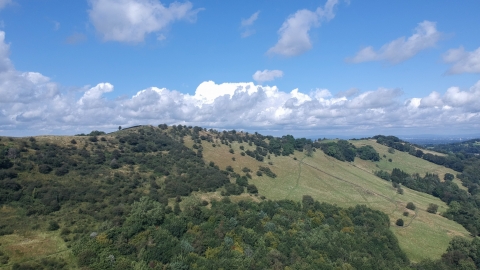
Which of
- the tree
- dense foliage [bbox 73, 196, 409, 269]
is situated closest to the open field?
the tree

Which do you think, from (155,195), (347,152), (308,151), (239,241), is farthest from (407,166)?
(155,195)

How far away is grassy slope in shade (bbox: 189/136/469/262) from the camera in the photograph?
75375 mm

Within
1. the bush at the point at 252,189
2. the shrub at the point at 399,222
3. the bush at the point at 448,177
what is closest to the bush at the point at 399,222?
the shrub at the point at 399,222

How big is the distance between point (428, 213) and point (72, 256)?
339 feet

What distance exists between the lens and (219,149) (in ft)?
426

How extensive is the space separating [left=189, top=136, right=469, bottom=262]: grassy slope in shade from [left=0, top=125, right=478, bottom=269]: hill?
444 mm

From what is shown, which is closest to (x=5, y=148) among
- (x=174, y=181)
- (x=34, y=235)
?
(x=34, y=235)

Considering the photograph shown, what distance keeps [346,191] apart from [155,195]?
6955 centimetres

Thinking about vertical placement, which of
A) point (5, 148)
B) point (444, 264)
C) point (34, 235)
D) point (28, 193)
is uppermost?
point (5, 148)

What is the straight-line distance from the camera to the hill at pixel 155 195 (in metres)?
50.6

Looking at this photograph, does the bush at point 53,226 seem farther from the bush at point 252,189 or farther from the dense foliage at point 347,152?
the dense foliage at point 347,152

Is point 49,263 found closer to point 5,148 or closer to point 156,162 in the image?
point 5,148

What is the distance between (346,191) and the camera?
105500 millimetres

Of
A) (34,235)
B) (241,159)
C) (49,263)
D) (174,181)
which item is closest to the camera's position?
(49,263)
